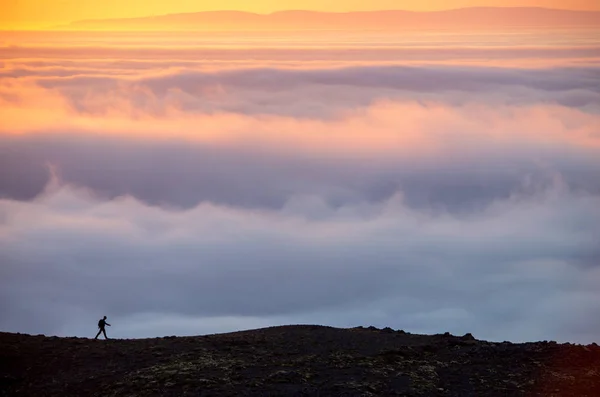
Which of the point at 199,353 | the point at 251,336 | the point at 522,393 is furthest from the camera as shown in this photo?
the point at 251,336

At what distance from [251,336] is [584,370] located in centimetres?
1454

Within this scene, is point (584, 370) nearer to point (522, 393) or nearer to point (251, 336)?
point (522, 393)

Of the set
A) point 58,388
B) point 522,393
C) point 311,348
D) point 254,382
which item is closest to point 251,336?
point 311,348

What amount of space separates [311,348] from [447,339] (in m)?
6.28

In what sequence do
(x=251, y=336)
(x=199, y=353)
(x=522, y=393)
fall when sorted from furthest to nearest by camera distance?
(x=251, y=336)
(x=199, y=353)
(x=522, y=393)

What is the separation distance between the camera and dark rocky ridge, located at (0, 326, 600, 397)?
3462cm

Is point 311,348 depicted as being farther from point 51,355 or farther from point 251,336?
point 51,355

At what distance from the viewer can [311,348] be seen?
39.4 m

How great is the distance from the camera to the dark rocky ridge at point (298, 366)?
34625 mm

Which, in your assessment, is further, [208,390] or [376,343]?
→ [376,343]

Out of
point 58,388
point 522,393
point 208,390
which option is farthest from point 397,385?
point 58,388

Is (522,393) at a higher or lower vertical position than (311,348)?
lower

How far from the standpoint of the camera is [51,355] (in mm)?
39312

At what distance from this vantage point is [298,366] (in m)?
36.6
